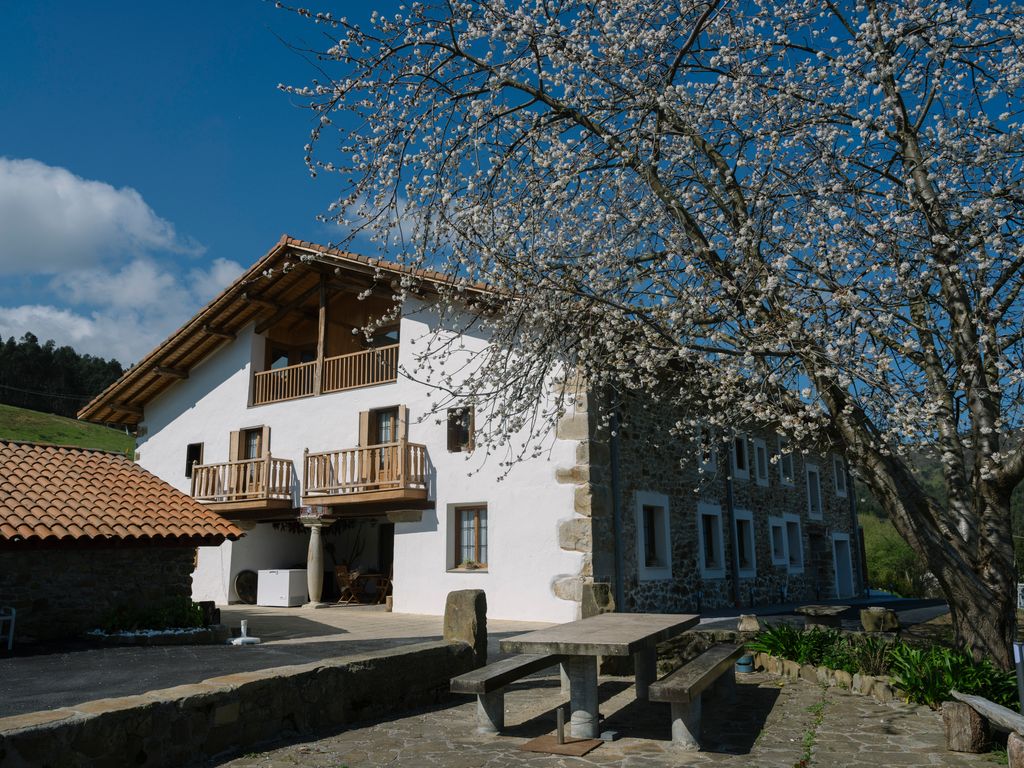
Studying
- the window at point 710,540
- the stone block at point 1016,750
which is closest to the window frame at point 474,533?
the window at point 710,540

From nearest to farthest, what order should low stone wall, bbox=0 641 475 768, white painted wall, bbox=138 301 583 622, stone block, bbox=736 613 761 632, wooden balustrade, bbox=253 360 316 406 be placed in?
low stone wall, bbox=0 641 475 768 → stone block, bbox=736 613 761 632 → white painted wall, bbox=138 301 583 622 → wooden balustrade, bbox=253 360 316 406

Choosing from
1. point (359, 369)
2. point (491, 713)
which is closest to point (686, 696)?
point (491, 713)

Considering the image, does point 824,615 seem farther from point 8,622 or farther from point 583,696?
point 8,622

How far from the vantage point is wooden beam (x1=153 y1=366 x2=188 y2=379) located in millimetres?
17984

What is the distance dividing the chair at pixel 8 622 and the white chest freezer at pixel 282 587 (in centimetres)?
731

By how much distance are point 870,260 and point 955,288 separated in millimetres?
614

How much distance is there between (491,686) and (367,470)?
387 inches

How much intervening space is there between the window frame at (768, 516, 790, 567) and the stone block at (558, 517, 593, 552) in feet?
22.2

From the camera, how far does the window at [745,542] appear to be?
15.8 meters

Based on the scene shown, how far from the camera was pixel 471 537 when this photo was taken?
13695 mm

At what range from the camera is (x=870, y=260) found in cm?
607

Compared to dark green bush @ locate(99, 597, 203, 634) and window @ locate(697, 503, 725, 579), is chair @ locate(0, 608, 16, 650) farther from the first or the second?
window @ locate(697, 503, 725, 579)

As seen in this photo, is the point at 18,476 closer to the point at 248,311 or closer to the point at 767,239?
the point at 248,311

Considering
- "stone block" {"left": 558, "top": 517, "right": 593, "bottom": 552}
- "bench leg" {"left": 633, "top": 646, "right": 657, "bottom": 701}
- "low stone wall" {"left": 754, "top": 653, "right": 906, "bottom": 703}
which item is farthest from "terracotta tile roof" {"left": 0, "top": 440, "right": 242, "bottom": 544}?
"low stone wall" {"left": 754, "top": 653, "right": 906, "bottom": 703}
